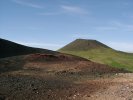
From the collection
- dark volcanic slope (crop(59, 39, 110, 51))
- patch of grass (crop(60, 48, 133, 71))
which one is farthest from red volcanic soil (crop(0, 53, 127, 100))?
dark volcanic slope (crop(59, 39, 110, 51))

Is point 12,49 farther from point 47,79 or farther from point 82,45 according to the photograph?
point 82,45

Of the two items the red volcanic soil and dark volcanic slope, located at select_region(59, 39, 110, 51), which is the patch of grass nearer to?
dark volcanic slope, located at select_region(59, 39, 110, 51)

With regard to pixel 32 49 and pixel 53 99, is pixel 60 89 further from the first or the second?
pixel 32 49

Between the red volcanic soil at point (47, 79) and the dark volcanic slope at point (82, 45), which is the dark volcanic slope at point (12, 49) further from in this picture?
the dark volcanic slope at point (82, 45)

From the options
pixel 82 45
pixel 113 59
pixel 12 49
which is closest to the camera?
pixel 12 49

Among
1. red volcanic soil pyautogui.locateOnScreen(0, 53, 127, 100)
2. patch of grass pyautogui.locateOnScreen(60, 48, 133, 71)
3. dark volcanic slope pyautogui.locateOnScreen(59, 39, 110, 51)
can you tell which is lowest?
red volcanic soil pyautogui.locateOnScreen(0, 53, 127, 100)

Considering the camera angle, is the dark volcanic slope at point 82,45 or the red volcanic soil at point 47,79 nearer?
the red volcanic soil at point 47,79

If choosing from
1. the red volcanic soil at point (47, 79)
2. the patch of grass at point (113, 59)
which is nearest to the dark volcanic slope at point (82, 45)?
the patch of grass at point (113, 59)

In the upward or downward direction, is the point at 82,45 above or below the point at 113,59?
above

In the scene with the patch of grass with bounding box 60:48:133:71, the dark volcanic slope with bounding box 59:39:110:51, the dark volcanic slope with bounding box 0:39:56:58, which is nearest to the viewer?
the dark volcanic slope with bounding box 0:39:56:58

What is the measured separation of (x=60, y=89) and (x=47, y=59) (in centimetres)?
1985

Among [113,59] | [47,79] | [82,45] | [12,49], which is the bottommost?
[47,79]

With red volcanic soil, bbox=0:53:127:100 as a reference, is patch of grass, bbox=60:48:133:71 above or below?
above

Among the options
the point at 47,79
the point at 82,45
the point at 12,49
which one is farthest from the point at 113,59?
the point at 47,79
